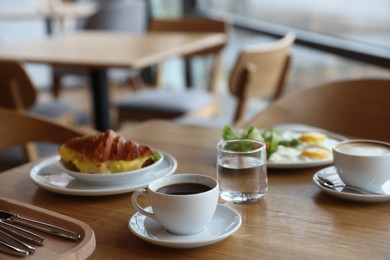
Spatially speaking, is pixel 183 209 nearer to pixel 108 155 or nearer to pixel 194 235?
pixel 194 235

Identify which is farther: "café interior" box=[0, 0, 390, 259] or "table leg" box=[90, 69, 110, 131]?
"table leg" box=[90, 69, 110, 131]

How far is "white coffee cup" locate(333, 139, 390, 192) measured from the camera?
3.48 ft

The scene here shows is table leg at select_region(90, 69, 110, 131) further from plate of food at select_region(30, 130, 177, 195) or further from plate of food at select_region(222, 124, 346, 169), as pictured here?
plate of food at select_region(30, 130, 177, 195)

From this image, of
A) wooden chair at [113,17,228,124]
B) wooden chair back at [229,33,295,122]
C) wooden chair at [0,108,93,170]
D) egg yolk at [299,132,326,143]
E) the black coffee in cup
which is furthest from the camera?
wooden chair at [113,17,228,124]

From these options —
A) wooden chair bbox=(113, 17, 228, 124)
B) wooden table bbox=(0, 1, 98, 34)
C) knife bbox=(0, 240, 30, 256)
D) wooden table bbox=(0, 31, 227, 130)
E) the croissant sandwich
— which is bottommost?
wooden chair bbox=(113, 17, 228, 124)

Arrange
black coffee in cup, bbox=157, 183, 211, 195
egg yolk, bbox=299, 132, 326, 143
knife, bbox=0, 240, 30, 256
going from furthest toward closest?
egg yolk, bbox=299, 132, 326, 143, black coffee in cup, bbox=157, 183, 211, 195, knife, bbox=0, 240, 30, 256

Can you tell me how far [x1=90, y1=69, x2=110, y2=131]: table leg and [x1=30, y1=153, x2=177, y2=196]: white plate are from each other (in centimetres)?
207

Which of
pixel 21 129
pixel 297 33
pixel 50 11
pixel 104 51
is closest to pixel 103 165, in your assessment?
pixel 21 129

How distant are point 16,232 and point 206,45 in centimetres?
264

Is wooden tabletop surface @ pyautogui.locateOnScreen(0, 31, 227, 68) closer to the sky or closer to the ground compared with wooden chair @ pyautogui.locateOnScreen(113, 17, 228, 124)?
closer to the sky

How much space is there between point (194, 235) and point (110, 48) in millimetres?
→ 2499

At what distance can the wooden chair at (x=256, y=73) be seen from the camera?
2.67 metres

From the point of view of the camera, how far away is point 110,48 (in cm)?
331

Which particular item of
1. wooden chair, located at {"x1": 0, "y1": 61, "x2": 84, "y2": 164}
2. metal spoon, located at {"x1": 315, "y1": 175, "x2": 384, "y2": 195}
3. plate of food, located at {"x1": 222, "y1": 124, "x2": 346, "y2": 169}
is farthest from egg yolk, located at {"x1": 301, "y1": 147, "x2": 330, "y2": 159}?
wooden chair, located at {"x1": 0, "y1": 61, "x2": 84, "y2": 164}
